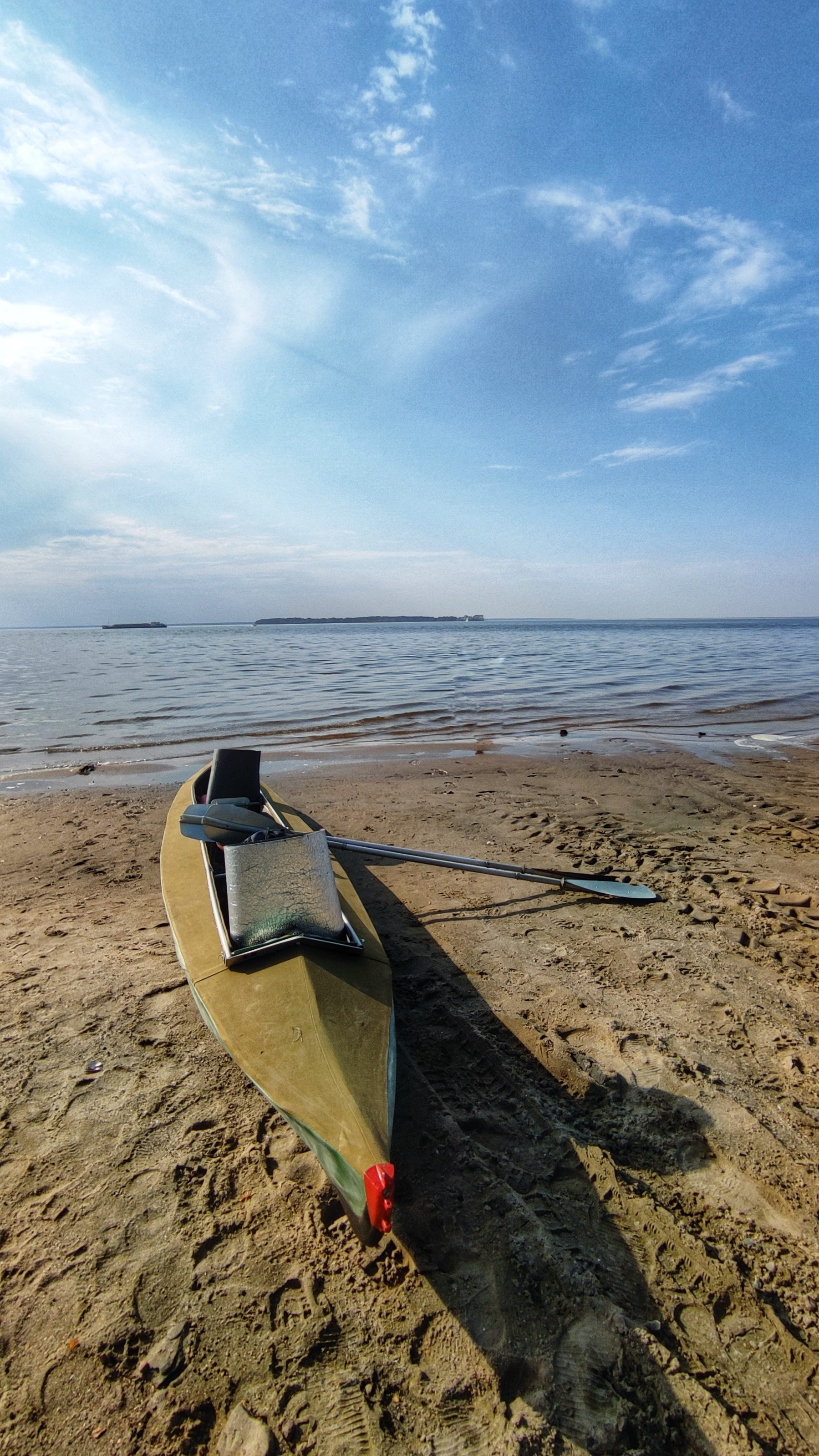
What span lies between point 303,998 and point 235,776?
3725 millimetres

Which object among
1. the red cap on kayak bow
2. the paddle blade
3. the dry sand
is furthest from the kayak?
the paddle blade

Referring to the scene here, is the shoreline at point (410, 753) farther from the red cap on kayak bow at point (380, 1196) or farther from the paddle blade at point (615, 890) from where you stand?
the red cap on kayak bow at point (380, 1196)

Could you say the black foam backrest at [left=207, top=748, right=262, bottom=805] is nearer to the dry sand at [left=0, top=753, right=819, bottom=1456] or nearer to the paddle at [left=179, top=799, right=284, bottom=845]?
the paddle at [left=179, top=799, right=284, bottom=845]

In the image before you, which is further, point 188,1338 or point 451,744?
point 451,744

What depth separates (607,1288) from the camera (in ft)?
7.10

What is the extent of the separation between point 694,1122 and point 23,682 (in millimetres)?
25194

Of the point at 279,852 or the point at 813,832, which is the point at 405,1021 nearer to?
the point at 279,852

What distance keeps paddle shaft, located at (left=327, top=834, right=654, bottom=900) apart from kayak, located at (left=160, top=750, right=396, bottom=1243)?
86 centimetres

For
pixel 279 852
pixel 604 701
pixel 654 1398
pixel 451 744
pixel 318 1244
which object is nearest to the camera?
pixel 654 1398

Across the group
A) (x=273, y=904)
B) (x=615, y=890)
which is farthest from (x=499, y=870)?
(x=273, y=904)

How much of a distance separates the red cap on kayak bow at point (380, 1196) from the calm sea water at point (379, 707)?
28.1 ft

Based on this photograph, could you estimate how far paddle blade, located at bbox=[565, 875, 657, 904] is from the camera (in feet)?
16.6

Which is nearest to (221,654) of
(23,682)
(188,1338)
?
(23,682)

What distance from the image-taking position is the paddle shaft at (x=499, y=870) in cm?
518
